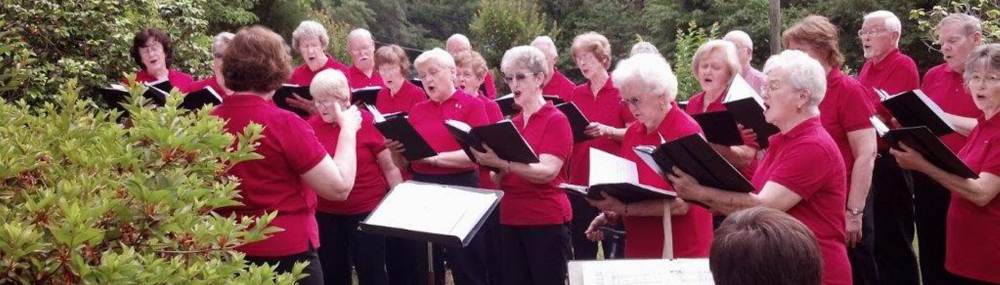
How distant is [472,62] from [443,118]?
1.53 m

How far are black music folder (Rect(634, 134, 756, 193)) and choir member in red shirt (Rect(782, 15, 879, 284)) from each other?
4.48 ft

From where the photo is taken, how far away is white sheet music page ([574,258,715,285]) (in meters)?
3.28

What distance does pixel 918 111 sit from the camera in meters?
5.25

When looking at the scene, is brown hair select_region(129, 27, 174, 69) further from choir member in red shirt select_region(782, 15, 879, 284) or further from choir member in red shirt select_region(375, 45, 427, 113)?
choir member in red shirt select_region(782, 15, 879, 284)

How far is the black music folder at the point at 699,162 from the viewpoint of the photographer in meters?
3.81

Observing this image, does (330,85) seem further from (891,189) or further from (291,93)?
(891,189)

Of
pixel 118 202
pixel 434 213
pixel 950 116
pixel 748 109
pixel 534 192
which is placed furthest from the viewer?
pixel 950 116

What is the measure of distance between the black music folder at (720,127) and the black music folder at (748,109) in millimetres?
44

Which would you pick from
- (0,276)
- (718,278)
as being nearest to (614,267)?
(718,278)

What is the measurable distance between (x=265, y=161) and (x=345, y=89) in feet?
5.66

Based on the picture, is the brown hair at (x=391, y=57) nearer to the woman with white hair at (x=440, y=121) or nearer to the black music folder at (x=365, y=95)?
the black music folder at (x=365, y=95)

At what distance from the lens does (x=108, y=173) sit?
8.39 ft

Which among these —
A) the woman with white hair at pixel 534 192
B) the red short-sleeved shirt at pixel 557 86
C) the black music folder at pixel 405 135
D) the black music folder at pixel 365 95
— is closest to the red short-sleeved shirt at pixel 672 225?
the woman with white hair at pixel 534 192

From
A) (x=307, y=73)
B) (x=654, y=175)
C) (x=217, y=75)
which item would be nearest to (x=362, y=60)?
(x=307, y=73)
